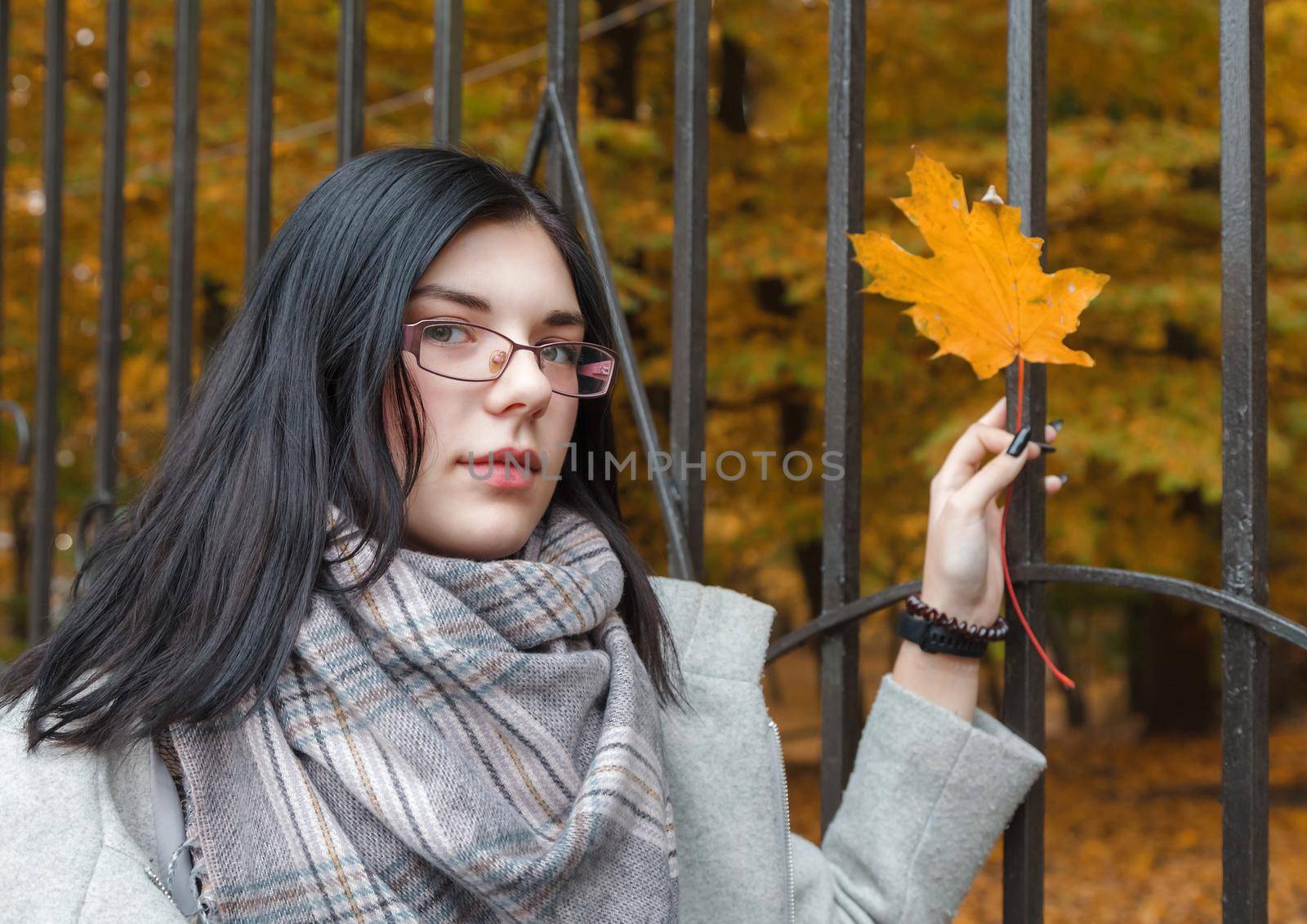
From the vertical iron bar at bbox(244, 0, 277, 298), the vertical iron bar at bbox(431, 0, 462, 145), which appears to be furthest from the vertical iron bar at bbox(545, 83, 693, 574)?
the vertical iron bar at bbox(244, 0, 277, 298)

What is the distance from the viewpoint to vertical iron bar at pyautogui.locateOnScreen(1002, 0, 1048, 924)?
126 cm

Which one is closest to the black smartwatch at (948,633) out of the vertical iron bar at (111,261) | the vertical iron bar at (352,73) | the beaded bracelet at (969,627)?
the beaded bracelet at (969,627)

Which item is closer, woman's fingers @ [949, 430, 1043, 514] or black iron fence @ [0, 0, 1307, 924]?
black iron fence @ [0, 0, 1307, 924]

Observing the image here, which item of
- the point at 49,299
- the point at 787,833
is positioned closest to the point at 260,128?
the point at 49,299

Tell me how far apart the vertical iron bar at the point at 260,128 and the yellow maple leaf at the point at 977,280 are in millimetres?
1319

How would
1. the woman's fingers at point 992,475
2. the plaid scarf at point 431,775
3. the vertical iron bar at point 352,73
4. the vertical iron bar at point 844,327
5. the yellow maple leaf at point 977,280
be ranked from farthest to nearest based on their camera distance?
1. the vertical iron bar at point 352,73
2. the vertical iron bar at point 844,327
3. the woman's fingers at point 992,475
4. the yellow maple leaf at point 977,280
5. the plaid scarf at point 431,775

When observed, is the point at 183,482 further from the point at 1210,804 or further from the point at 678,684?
the point at 1210,804

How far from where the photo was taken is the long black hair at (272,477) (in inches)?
42.3

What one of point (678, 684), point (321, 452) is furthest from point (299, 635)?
point (678, 684)

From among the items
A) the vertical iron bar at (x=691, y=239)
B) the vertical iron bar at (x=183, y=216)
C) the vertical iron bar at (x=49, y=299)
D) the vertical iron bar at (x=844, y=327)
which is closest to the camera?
the vertical iron bar at (x=844, y=327)

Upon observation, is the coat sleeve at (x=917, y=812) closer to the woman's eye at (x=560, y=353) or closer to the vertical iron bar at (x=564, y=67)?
the woman's eye at (x=560, y=353)

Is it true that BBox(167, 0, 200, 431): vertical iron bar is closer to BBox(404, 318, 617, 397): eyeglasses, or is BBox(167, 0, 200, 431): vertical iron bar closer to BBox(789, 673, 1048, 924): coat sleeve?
BBox(404, 318, 617, 397): eyeglasses

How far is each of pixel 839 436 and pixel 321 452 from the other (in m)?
0.64

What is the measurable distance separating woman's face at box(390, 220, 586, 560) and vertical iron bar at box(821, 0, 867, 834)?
1.34 feet
